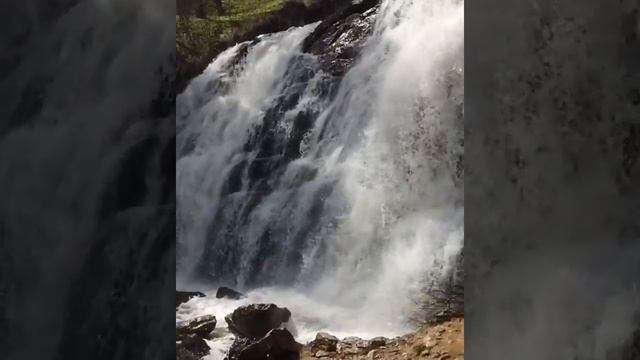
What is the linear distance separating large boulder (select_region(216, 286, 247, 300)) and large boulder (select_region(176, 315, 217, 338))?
62mm

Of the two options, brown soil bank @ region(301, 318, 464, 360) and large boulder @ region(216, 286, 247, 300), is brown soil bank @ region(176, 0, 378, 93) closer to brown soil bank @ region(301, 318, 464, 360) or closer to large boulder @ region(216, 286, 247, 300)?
large boulder @ region(216, 286, 247, 300)

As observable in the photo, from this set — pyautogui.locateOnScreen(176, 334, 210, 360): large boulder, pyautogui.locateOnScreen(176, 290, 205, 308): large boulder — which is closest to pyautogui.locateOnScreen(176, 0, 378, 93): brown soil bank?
pyautogui.locateOnScreen(176, 290, 205, 308): large boulder

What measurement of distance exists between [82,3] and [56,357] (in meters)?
0.85

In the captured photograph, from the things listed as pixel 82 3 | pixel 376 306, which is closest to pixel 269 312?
pixel 376 306

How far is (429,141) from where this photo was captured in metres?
1.90

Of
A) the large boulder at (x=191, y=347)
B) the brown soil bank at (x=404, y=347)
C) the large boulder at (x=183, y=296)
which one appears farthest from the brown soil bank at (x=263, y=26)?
the brown soil bank at (x=404, y=347)

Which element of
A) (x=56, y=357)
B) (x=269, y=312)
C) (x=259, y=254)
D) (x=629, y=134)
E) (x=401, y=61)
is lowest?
(x=56, y=357)

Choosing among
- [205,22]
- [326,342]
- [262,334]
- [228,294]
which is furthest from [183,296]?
[205,22]

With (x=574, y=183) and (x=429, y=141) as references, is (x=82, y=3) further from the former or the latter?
(x=574, y=183)

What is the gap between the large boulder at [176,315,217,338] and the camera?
6.44 ft

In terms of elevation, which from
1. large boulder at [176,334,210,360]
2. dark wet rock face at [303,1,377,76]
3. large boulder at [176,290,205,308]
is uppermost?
dark wet rock face at [303,1,377,76]

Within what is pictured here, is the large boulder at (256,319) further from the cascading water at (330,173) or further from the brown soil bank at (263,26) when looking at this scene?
the brown soil bank at (263,26)

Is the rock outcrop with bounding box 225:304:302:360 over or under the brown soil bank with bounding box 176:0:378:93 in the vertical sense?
under

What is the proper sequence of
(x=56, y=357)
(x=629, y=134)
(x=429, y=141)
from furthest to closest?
(x=429, y=141) → (x=56, y=357) → (x=629, y=134)
